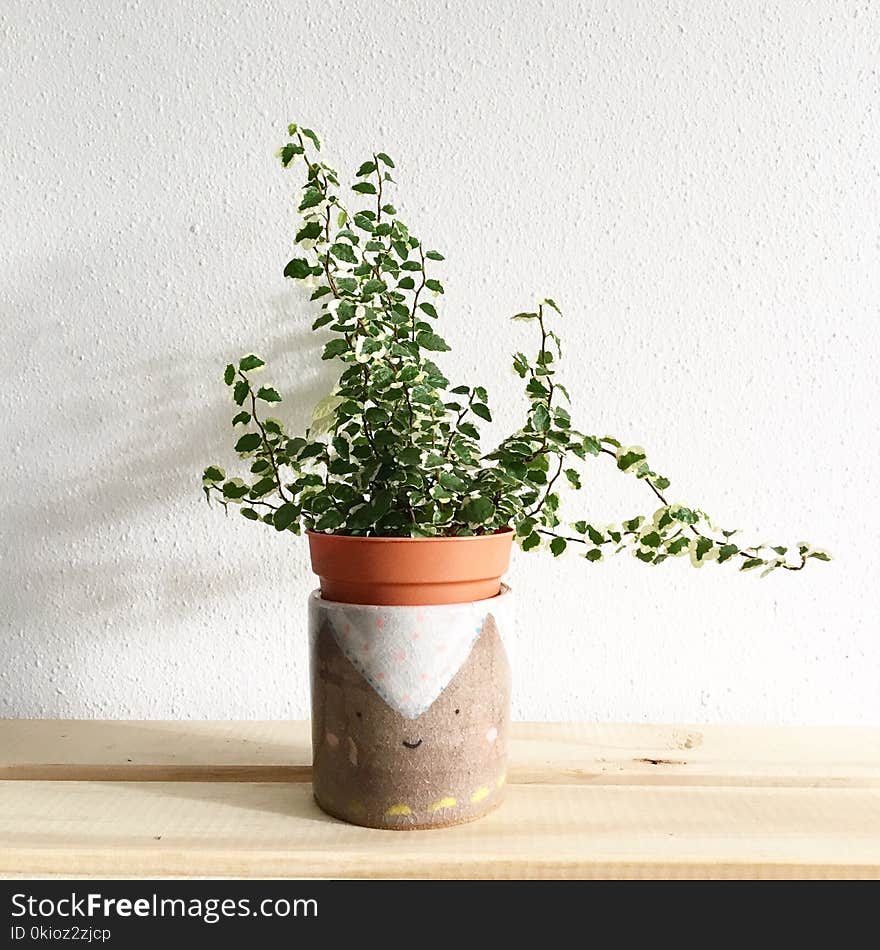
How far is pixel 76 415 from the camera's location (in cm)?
105

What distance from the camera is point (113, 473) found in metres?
1.05

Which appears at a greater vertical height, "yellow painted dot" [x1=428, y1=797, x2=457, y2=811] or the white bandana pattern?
the white bandana pattern

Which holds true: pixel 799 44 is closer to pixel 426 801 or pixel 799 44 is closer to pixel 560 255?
pixel 560 255

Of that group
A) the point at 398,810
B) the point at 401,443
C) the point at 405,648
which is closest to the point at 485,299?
the point at 401,443

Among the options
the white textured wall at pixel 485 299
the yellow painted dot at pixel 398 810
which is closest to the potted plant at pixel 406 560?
the yellow painted dot at pixel 398 810

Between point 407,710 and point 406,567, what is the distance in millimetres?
113

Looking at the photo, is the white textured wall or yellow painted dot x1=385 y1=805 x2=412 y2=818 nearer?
yellow painted dot x1=385 y1=805 x2=412 y2=818

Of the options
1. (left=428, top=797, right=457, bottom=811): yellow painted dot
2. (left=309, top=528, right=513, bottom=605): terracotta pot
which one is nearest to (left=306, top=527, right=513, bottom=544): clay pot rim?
(left=309, top=528, right=513, bottom=605): terracotta pot

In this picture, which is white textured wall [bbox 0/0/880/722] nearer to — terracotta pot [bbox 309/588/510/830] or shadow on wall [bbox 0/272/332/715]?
shadow on wall [bbox 0/272/332/715]

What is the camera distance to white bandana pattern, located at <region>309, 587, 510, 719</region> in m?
0.78

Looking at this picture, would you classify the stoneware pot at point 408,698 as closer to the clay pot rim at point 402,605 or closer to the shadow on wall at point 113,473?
the clay pot rim at point 402,605

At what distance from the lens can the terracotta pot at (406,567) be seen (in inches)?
30.5
